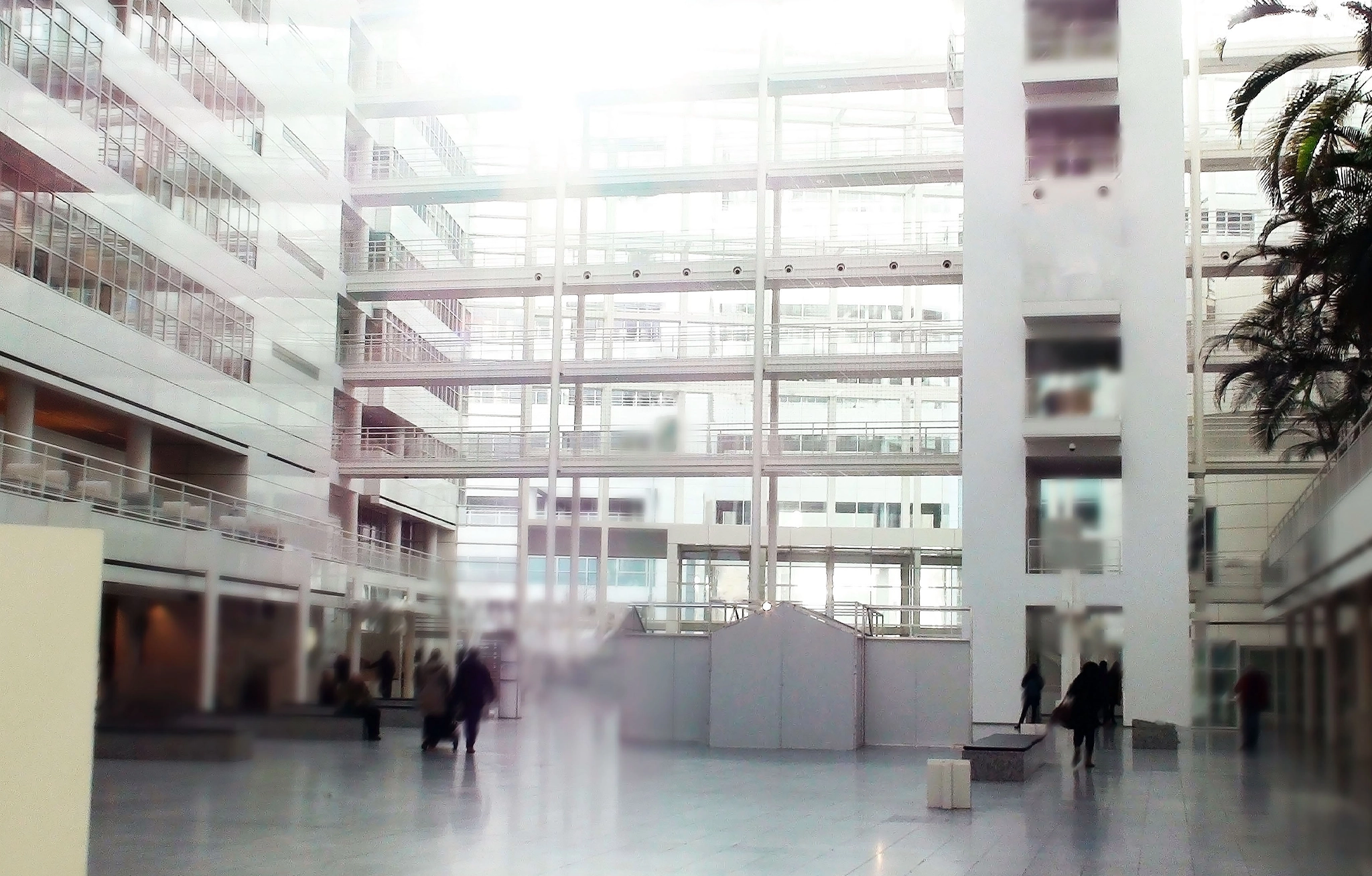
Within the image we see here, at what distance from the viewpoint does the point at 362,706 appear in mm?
22172

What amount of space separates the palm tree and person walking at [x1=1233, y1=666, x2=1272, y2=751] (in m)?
5.46

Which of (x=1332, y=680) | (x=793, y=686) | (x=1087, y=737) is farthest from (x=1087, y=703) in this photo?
(x=1332, y=680)

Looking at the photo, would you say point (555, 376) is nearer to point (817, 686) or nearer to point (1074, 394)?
point (1074, 394)

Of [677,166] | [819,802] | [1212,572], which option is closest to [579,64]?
[677,166]

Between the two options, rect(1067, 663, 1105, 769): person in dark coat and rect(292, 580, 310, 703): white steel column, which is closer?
rect(1067, 663, 1105, 769): person in dark coat

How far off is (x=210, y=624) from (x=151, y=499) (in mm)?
2714

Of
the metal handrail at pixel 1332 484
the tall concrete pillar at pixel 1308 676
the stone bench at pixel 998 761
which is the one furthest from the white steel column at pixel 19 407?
the tall concrete pillar at pixel 1308 676

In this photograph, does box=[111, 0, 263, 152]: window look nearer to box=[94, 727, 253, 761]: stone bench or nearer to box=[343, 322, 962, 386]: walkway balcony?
box=[343, 322, 962, 386]: walkway balcony

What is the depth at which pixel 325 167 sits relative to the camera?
135ft

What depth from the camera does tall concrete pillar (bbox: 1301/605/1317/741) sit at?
3007 cm

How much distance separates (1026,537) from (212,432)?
19.0 m

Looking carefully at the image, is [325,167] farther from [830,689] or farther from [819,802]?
[819,802]

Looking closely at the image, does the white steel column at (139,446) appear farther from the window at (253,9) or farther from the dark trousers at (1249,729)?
the dark trousers at (1249,729)

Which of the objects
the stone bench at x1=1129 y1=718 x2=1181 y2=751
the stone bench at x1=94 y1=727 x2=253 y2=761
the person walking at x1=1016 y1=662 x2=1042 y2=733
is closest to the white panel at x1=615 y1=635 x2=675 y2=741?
the stone bench at x1=94 y1=727 x2=253 y2=761
